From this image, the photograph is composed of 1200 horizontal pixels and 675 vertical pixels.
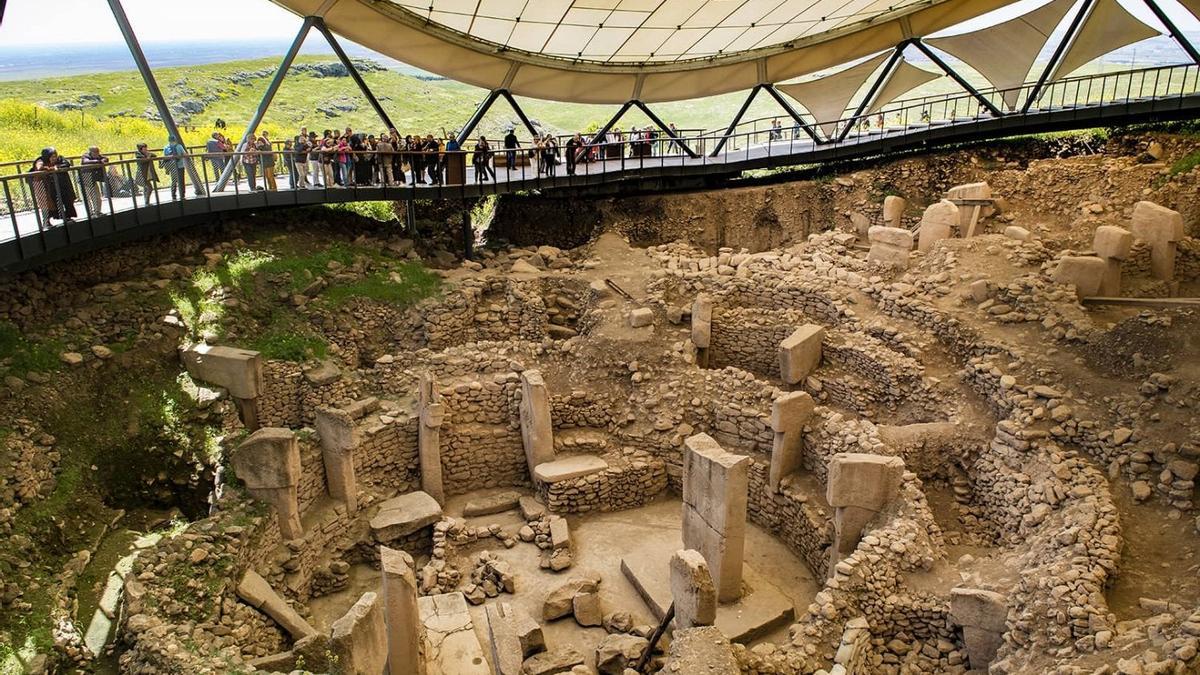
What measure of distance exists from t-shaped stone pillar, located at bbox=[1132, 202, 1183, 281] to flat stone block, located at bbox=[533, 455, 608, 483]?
10682 mm

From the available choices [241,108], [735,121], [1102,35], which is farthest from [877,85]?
[241,108]

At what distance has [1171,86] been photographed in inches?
869

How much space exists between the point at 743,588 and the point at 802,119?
60.2 ft

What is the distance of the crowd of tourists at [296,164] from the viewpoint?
12227 mm

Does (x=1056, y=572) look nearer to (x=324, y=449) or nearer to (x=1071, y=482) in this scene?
(x=1071, y=482)

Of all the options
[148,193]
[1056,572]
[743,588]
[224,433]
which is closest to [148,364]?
[224,433]

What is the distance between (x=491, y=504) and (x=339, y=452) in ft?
9.12

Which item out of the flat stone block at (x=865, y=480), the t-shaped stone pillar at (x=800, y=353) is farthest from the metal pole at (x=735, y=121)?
the flat stone block at (x=865, y=480)

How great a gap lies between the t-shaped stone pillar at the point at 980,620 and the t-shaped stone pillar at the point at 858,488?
1.88m

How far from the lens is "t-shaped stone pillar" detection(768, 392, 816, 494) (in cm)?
1219

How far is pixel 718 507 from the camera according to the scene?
1039cm

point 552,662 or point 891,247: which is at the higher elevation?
point 891,247

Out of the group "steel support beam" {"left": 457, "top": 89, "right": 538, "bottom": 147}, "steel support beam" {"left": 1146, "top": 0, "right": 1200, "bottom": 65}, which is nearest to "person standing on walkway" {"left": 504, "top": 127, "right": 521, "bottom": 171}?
"steel support beam" {"left": 457, "top": 89, "right": 538, "bottom": 147}

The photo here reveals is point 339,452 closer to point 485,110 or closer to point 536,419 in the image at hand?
point 536,419
